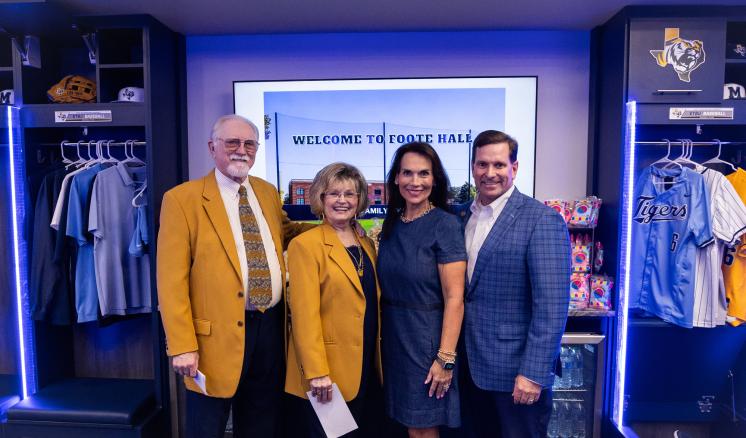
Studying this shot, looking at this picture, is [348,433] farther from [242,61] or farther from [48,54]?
[48,54]

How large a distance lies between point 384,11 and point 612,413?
2.58m

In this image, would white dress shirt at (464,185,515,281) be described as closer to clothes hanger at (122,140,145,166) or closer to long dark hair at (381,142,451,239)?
long dark hair at (381,142,451,239)

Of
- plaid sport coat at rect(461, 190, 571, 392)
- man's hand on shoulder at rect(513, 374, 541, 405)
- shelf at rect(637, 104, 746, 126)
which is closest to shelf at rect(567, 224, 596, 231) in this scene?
shelf at rect(637, 104, 746, 126)

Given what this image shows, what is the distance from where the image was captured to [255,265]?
5.86 ft

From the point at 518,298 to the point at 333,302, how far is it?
0.71m

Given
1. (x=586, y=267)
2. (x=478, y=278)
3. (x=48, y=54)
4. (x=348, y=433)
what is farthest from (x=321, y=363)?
(x=48, y=54)

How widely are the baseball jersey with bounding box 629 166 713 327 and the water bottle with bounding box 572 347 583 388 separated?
0.40m

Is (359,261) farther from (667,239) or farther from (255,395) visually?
(667,239)

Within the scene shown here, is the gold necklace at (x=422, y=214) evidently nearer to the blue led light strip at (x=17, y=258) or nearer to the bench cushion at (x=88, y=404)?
the bench cushion at (x=88, y=404)

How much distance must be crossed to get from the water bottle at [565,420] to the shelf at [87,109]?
2.93m

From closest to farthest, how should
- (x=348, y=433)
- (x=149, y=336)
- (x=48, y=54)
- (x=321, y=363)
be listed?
(x=321, y=363) → (x=348, y=433) → (x=48, y=54) → (x=149, y=336)

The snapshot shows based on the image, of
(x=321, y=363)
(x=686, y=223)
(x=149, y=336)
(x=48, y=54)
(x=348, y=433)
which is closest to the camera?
(x=321, y=363)

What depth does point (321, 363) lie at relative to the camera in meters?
1.63

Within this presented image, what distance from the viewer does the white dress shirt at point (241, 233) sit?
1792 millimetres
